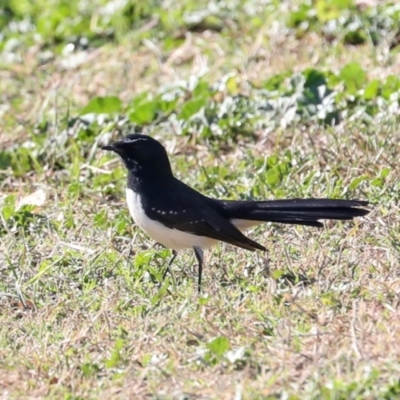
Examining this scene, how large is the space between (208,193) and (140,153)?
1293mm

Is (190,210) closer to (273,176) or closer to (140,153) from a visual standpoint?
(140,153)

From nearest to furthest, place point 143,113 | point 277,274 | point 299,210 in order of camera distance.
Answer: point 277,274 < point 299,210 < point 143,113

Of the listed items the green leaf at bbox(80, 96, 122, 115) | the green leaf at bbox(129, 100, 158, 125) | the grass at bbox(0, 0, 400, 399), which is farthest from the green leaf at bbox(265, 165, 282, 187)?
the green leaf at bbox(80, 96, 122, 115)

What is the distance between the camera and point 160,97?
8.53m

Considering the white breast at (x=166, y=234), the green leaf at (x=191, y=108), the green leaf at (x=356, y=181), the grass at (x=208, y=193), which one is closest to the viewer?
the grass at (x=208, y=193)

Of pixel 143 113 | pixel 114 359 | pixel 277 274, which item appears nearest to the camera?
pixel 114 359

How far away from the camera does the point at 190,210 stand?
576 centimetres

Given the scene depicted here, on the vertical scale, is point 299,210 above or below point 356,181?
above

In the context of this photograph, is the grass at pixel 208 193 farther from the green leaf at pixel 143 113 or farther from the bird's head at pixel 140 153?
the bird's head at pixel 140 153

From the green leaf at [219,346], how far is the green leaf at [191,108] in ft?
12.2

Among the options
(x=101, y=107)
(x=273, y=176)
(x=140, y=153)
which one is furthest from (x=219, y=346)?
(x=101, y=107)

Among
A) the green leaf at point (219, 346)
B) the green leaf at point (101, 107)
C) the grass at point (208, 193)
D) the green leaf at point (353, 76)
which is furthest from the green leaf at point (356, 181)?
the green leaf at point (101, 107)

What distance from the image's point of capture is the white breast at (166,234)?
574cm

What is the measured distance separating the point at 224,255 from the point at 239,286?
2.12 feet
